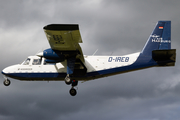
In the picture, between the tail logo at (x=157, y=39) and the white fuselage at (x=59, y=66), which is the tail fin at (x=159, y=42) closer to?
the tail logo at (x=157, y=39)

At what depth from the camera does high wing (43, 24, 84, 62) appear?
65.0ft

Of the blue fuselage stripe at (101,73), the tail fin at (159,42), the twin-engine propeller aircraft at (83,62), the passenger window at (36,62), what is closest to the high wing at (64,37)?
the twin-engine propeller aircraft at (83,62)

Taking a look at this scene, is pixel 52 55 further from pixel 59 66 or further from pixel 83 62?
pixel 83 62

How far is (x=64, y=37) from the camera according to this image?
2108 centimetres

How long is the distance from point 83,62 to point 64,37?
382cm

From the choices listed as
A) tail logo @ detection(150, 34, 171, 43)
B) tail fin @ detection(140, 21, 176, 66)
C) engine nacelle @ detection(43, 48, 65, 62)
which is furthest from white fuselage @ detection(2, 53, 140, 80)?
tail logo @ detection(150, 34, 171, 43)

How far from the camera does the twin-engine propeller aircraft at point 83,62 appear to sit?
75.3ft

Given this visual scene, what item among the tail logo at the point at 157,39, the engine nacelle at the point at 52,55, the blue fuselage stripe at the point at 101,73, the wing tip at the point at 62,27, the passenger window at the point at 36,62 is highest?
the wing tip at the point at 62,27

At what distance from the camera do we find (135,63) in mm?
23938

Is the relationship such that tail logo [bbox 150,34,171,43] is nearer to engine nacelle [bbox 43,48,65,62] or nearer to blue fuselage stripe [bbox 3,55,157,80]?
blue fuselage stripe [bbox 3,55,157,80]

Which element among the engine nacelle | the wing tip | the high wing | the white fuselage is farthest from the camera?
the white fuselage

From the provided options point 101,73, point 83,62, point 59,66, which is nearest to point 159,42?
point 101,73

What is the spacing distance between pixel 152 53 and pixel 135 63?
5.24 ft

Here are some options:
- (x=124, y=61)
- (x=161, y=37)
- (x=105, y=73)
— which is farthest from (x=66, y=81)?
(x=161, y=37)
